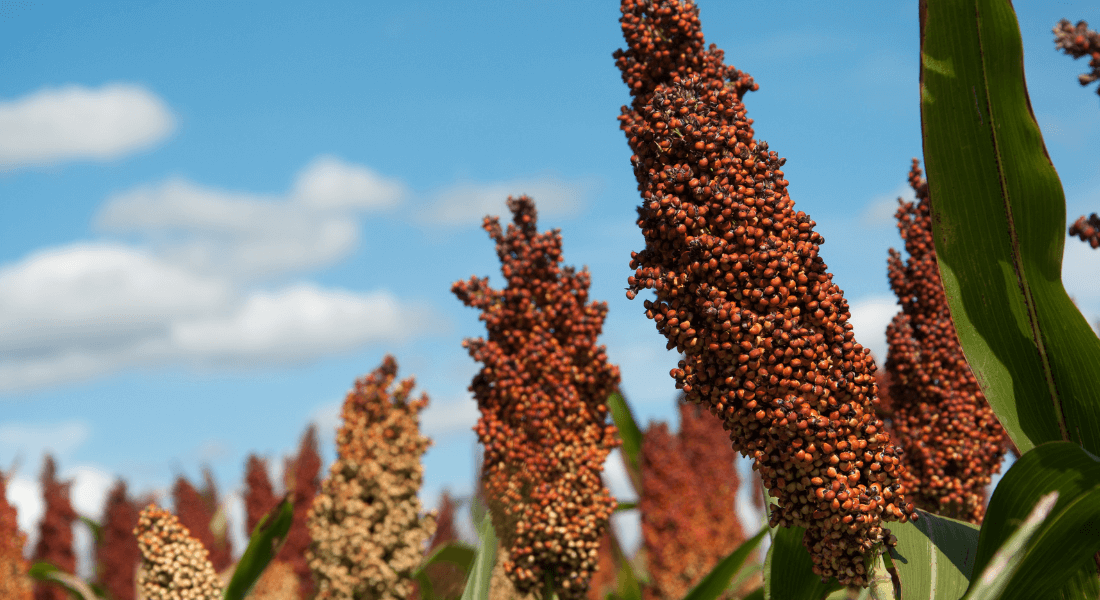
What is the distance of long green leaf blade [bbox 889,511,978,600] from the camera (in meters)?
2.80

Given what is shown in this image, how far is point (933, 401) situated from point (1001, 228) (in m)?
2.00

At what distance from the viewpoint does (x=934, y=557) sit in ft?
9.44

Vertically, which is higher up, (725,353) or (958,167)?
(958,167)

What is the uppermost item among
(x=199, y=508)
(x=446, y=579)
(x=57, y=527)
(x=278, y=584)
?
(x=57, y=527)

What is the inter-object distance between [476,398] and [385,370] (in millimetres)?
1872

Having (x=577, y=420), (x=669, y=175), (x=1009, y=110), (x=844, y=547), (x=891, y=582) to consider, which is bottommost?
(x=891, y=582)

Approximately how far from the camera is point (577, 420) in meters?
4.49

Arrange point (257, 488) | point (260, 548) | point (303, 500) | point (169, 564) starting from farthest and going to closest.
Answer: point (257, 488), point (303, 500), point (260, 548), point (169, 564)

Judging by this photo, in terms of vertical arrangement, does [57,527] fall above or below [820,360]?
above

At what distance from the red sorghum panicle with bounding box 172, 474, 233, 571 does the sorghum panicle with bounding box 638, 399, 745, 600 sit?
7729 millimetres

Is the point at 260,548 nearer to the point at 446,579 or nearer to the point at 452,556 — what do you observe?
the point at 452,556

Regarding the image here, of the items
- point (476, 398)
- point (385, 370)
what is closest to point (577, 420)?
point (476, 398)

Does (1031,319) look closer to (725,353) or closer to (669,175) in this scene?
(725,353)

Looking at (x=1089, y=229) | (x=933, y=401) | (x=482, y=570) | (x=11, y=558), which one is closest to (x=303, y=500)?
(x=11, y=558)
